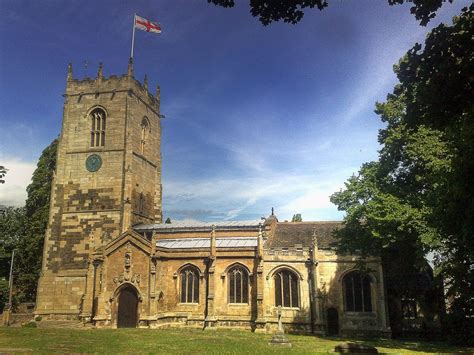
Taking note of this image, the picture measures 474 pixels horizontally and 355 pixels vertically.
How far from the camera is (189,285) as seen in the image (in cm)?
3391

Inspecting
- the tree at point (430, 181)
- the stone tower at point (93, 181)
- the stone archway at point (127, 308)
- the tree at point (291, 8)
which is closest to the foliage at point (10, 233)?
the stone tower at point (93, 181)

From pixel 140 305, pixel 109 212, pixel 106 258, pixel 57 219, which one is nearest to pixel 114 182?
pixel 109 212

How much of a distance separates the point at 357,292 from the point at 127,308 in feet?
60.6

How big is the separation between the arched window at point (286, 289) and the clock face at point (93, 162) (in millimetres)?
21404

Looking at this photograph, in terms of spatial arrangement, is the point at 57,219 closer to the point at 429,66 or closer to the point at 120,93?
the point at 120,93

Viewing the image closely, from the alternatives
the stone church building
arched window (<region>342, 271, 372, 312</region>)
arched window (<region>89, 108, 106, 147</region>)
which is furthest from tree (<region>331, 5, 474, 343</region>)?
arched window (<region>89, 108, 106, 147</region>)

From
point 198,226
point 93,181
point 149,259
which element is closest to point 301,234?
point 198,226

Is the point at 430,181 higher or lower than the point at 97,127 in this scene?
lower

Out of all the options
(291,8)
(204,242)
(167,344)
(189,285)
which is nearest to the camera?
(291,8)

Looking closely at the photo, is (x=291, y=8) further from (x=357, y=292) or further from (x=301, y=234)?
(x=301, y=234)

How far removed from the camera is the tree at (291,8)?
379 inches

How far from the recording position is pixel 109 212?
39406 millimetres

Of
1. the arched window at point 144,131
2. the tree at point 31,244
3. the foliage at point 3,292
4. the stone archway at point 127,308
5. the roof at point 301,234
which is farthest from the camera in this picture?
the arched window at point 144,131

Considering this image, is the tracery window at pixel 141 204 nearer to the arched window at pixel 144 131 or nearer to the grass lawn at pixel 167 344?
the arched window at pixel 144 131
